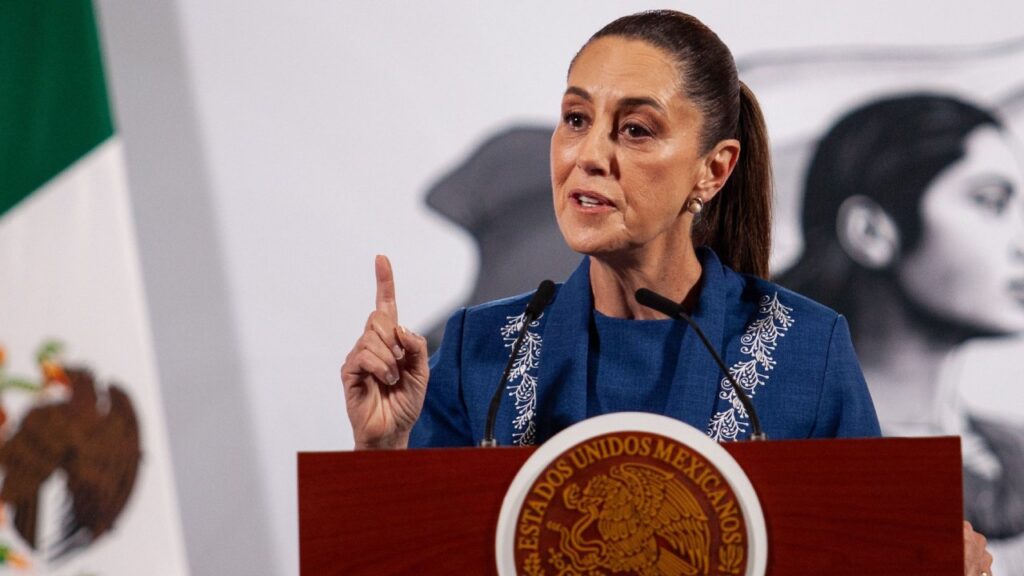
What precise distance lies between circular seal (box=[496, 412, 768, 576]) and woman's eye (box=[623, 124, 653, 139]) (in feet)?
2.15

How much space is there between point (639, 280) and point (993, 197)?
1.17 m

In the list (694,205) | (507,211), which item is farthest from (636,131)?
(507,211)

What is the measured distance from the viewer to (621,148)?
1.63 metres

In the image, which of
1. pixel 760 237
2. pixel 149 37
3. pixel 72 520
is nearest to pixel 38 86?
pixel 149 37

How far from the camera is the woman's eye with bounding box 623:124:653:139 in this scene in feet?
5.38

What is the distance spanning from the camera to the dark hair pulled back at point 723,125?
66.9 inches

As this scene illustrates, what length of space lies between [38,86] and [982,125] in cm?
216

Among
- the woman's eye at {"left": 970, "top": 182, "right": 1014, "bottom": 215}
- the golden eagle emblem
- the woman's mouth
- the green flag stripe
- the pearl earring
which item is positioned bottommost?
the golden eagle emblem

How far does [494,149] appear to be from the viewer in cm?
250

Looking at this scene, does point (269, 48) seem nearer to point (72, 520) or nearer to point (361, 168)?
point (361, 168)

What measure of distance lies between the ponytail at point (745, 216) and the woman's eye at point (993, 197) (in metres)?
0.82

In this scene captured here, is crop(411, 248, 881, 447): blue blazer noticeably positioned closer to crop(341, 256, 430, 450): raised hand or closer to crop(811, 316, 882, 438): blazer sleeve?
crop(811, 316, 882, 438): blazer sleeve

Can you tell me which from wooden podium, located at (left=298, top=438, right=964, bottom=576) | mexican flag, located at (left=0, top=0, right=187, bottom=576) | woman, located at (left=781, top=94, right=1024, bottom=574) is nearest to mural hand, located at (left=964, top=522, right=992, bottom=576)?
wooden podium, located at (left=298, top=438, right=964, bottom=576)

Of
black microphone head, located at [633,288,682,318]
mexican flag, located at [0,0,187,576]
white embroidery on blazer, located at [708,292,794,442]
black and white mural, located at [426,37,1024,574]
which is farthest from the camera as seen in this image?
black and white mural, located at [426,37,1024,574]
